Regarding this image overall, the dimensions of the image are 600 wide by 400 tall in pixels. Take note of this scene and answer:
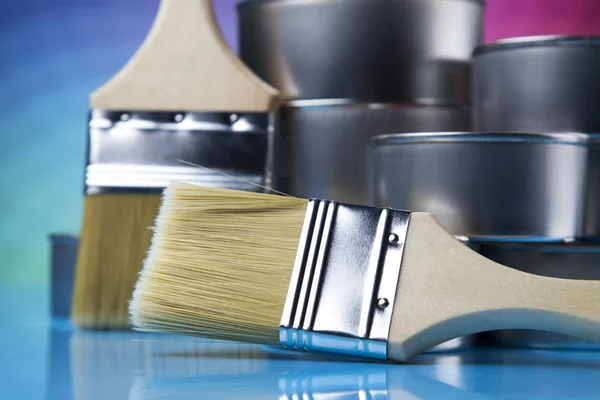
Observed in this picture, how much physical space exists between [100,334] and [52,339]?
63 mm

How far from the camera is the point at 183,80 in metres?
1.46

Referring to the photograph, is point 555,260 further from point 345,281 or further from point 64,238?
point 64,238

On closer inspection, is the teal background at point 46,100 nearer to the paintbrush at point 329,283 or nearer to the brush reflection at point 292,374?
the brush reflection at point 292,374

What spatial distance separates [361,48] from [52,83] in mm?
1176

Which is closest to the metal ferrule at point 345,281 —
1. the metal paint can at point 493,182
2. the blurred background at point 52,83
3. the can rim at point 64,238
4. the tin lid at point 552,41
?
the metal paint can at point 493,182

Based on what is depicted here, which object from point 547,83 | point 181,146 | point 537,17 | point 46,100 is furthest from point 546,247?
point 46,100

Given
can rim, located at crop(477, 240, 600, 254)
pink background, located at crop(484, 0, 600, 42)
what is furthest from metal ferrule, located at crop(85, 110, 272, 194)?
pink background, located at crop(484, 0, 600, 42)

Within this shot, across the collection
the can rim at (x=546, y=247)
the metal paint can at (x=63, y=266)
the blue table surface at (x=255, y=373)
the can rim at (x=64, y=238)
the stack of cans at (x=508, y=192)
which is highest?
the stack of cans at (x=508, y=192)

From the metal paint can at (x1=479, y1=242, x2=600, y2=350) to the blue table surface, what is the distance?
0.05ft

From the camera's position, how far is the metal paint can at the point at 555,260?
4.18ft

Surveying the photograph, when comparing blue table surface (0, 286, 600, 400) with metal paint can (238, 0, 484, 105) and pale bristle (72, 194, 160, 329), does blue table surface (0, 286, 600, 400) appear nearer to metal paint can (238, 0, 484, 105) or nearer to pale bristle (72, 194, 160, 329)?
pale bristle (72, 194, 160, 329)

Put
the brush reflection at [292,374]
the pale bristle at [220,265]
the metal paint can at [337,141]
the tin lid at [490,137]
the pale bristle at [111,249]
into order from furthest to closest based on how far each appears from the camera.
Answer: the metal paint can at [337,141]
the pale bristle at [111,249]
the tin lid at [490,137]
the pale bristle at [220,265]
the brush reflection at [292,374]

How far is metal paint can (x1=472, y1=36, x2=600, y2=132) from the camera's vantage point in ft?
4.61

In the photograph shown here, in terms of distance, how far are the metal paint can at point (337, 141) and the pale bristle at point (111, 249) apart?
23 centimetres
